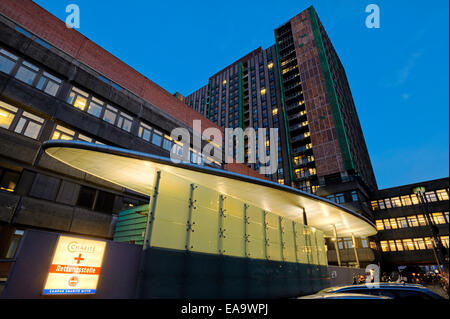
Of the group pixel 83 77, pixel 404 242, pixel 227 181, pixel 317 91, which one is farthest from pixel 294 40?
pixel 227 181

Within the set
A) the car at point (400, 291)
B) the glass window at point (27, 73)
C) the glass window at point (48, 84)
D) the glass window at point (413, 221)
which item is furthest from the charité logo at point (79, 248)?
the glass window at point (413, 221)

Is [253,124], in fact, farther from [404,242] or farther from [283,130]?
[404,242]

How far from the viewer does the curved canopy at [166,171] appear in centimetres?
972

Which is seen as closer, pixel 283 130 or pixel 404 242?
pixel 404 242

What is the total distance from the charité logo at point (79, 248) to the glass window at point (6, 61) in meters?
15.9

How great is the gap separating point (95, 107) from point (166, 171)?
13.6 meters

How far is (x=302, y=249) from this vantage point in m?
15.6

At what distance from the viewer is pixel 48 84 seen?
693 inches

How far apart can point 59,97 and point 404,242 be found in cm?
6055

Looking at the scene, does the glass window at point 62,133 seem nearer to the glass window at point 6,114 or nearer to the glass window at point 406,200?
the glass window at point 6,114

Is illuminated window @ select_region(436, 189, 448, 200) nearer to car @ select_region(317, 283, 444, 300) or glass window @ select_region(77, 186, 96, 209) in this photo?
car @ select_region(317, 283, 444, 300)

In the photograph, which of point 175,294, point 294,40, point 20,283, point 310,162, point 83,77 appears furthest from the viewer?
point 294,40

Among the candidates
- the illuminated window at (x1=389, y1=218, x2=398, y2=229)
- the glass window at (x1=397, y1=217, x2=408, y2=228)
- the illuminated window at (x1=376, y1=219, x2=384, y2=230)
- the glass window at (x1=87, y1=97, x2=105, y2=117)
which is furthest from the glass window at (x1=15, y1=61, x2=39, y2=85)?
the glass window at (x1=397, y1=217, x2=408, y2=228)

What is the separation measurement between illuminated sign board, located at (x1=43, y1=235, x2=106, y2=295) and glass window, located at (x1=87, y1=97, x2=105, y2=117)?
15.8 m
